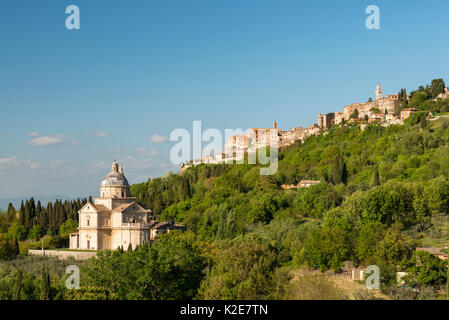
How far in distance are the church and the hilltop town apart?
38111 mm

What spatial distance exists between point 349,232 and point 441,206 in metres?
8.46

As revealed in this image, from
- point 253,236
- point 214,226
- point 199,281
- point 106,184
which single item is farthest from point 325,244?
point 106,184

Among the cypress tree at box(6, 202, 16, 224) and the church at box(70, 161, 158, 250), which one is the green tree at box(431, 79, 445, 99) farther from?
the cypress tree at box(6, 202, 16, 224)

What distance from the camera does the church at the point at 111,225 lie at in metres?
51.1

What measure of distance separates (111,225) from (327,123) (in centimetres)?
6088

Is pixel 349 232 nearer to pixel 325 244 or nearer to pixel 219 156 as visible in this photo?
pixel 325 244

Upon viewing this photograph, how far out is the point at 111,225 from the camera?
52281 mm

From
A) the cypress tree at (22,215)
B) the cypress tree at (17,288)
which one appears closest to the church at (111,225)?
the cypress tree at (22,215)

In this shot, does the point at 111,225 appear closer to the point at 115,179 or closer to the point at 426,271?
the point at 115,179

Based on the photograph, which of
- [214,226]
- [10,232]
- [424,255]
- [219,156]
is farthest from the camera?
[219,156]

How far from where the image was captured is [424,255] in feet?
98.1

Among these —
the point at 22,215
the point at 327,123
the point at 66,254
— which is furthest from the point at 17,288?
the point at 327,123
